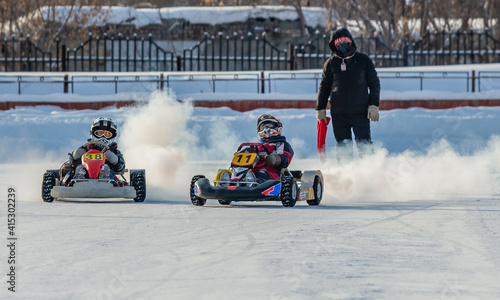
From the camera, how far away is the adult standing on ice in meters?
12.9

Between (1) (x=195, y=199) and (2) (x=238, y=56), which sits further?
(2) (x=238, y=56)

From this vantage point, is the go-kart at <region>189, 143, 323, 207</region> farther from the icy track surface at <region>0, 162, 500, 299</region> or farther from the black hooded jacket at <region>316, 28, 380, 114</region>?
the black hooded jacket at <region>316, 28, 380, 114</region>

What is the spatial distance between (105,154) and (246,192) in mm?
2330

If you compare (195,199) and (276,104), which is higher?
(276,104)

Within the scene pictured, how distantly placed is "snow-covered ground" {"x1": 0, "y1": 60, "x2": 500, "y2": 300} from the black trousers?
0.86 feet

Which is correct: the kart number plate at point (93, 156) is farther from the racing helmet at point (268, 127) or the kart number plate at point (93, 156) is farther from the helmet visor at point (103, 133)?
the racing helmet at point (268, 127)

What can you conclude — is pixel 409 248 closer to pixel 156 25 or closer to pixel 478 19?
pixel 156 25

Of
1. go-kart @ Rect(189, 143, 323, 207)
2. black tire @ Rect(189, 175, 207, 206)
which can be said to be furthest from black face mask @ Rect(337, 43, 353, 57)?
black tire @ Rect(189, 175, 207, 206)

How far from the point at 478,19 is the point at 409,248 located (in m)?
51.8

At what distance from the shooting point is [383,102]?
31203mm

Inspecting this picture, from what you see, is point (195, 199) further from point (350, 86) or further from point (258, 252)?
point (258, 252)

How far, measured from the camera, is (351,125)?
43.3 ft

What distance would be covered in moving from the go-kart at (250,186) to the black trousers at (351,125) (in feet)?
3.43

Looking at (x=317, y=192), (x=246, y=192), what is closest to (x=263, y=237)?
(x=246, y=192)
